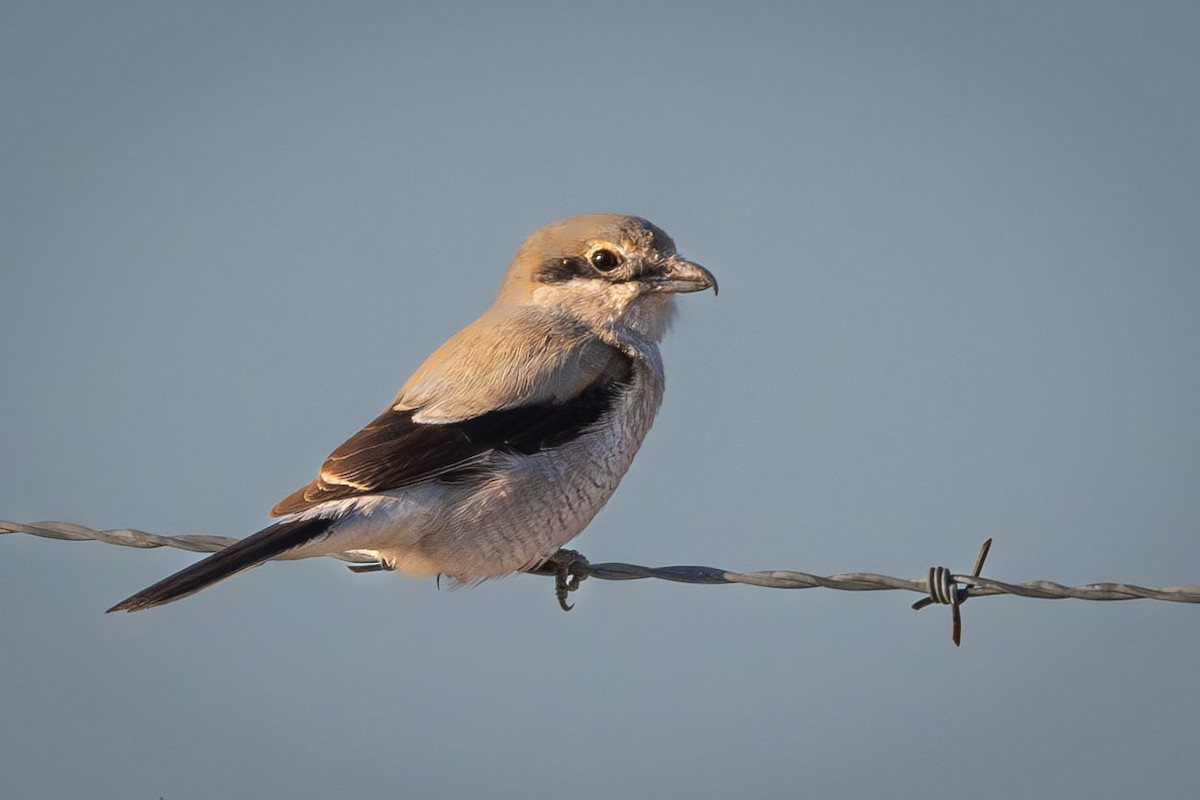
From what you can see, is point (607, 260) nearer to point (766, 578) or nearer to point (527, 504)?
point (527, 504)

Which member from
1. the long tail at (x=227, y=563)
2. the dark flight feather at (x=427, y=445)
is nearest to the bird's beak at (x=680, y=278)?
the dark flight feather at (x=427, y=445)

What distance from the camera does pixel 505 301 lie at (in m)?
4.68

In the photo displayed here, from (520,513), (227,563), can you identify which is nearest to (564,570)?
(520,513)

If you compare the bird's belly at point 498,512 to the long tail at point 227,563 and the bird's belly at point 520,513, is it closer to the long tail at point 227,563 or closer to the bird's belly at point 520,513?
the bird's belly at point 520,513

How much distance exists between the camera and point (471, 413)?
3.78 meters

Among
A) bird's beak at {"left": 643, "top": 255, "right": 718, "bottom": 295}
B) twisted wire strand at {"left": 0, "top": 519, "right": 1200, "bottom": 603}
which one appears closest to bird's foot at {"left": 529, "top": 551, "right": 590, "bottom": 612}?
twisted wire strand at {"left": 0, "top": 519, "right": 1200, "bottom": 603}

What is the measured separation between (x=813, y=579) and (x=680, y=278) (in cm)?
150

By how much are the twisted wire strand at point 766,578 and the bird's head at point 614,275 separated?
0.92 metres

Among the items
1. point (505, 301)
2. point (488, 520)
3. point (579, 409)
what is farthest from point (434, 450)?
point (505, 301)

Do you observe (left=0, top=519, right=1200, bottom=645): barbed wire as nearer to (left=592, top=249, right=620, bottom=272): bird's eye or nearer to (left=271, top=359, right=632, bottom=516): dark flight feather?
(left=271, top=359, right=632, bottom=516): dark flight feather

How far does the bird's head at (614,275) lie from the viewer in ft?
14.5

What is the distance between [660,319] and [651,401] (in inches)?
15.0

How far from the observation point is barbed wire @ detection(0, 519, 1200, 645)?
3.00 m

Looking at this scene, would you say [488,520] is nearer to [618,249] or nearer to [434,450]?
[434,450]
